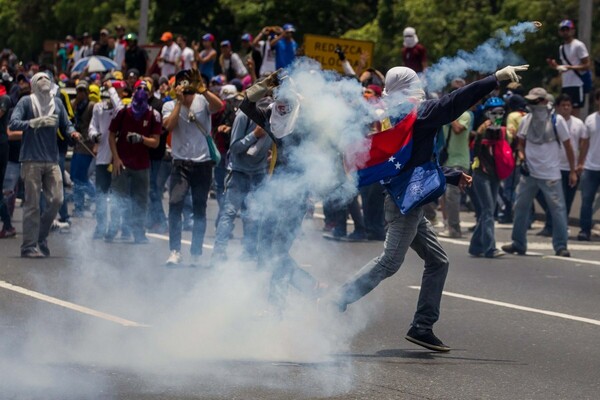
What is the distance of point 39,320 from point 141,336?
965mm

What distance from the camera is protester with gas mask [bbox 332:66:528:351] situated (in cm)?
867

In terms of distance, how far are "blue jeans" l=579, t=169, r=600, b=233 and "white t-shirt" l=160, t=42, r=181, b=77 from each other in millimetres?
10301

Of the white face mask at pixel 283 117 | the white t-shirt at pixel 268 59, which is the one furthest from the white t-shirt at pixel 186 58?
the white face mask at pixel 283 117

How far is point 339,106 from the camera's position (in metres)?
8.93

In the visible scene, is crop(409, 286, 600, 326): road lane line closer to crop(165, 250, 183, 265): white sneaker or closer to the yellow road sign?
crop(165, 250, 183, 265): white sneaker

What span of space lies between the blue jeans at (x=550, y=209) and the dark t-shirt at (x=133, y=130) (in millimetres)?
4210

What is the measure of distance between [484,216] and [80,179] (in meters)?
5.46

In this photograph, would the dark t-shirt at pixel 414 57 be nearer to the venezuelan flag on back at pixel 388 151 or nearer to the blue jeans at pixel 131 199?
the blue jeans at pixel 131 199

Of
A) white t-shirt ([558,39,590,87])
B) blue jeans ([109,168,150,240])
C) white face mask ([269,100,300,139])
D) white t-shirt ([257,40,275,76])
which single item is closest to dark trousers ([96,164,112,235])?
blue jeans ([109,168,150,240])

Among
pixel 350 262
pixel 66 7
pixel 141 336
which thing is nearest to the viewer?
pixel 141 336

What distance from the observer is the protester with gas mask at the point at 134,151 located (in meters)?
14.6

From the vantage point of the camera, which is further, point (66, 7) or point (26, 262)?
point (66, 7)

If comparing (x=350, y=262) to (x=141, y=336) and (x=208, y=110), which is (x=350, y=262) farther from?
(x=141, y=336)

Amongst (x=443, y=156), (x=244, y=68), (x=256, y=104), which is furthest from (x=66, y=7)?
(x=256, y=104)
